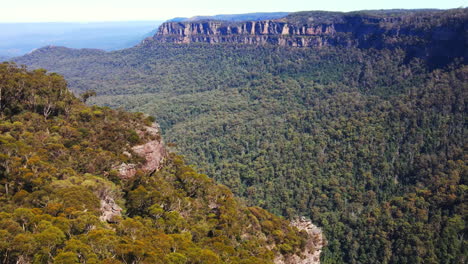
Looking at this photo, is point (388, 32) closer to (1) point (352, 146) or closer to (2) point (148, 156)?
(1) point (352, 146)

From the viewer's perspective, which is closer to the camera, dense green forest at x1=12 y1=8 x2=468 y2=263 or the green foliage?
the green foliage

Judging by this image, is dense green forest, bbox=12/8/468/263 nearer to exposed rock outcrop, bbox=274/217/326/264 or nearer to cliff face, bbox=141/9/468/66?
cliff face, bbox=141/9/468/66

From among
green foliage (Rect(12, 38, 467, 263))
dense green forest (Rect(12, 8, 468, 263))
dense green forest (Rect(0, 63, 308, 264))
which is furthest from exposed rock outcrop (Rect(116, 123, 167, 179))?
dense green forest (Rect(12, 8, 468, 263))

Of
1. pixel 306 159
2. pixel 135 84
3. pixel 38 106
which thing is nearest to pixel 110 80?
pixel 135 84

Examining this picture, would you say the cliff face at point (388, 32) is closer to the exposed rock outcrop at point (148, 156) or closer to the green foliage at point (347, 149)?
the green foliage at point (347, 149)

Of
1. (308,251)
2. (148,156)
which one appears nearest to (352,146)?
(308,251)

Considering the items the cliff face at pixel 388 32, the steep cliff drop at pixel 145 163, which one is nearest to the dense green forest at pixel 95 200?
the steep cliff drop at pixel 145 163
